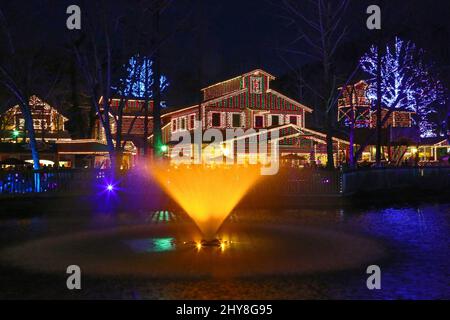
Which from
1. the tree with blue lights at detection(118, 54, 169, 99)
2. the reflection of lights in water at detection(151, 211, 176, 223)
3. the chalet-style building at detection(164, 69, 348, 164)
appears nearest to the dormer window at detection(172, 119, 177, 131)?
the chalet-style building at detection(164, 69, 348, 164)

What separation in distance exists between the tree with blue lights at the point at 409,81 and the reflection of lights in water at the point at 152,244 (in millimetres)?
29272

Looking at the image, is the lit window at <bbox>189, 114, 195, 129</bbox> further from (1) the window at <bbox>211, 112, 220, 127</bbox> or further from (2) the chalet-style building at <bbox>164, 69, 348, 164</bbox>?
(1) the window at <bbox>211, 112, 220, 127</bbox>

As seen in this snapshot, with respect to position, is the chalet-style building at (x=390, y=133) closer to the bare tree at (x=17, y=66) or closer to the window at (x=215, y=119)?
the window at (x=215, y=119)

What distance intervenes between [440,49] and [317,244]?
1830 inches

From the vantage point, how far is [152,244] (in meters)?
14.5

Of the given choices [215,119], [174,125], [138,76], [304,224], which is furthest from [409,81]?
[174,125]

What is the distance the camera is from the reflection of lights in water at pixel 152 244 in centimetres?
1370

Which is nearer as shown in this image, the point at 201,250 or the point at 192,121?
the point at 201,250

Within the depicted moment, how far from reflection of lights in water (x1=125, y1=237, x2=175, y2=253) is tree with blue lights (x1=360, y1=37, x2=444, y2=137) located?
29272 millimetres

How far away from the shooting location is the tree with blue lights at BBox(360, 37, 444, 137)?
42662 millimetres

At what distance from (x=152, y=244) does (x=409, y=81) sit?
3040 cm

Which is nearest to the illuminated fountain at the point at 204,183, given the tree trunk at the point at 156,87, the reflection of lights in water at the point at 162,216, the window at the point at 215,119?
the reflection of lights in water at the point at 162,216

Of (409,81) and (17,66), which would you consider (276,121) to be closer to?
(409,81)

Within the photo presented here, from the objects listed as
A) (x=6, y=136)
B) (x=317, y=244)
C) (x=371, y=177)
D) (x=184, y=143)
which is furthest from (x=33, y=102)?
(x=317, y=244)
